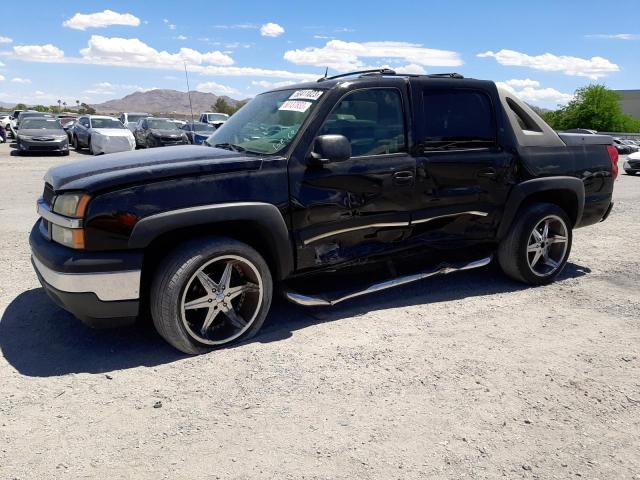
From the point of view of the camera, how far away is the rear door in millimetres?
4398

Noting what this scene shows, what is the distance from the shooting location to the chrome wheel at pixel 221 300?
3586 mm

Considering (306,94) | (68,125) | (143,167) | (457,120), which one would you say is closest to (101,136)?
(68,125)

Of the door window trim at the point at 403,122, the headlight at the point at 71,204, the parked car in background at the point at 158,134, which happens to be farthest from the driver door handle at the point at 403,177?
the parked car in background at the point at 158,134

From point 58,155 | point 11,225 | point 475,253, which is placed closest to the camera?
point 475,253

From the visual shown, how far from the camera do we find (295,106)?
4180 mm

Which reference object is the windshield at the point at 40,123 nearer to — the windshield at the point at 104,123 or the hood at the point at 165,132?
the windshield at the point at 104,123

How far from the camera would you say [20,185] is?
11.3 meters

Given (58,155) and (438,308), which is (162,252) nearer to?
(438,308)

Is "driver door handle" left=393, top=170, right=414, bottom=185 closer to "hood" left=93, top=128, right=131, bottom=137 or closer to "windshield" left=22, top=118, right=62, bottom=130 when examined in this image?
"hood" left=93, top=128, right=131, bottom=137

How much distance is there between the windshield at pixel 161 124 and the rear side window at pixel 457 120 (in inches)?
700

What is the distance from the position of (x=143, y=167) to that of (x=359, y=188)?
150cm

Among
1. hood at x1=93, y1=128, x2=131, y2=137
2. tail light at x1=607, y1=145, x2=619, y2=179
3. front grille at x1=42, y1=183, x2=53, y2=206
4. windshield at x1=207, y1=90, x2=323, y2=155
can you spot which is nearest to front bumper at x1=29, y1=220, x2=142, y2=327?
front grille at x1=42, y1=183, x2=53, y2=206

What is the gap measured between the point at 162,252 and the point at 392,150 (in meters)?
1.87

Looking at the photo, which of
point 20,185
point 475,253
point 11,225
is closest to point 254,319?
point 475,253
